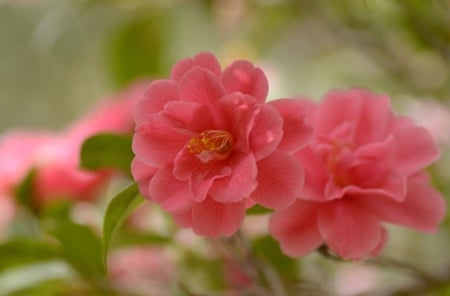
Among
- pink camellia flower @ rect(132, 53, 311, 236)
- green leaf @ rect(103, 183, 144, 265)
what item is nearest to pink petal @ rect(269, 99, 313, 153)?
pink camellia flower @ rect(132, 53, 311, 236)

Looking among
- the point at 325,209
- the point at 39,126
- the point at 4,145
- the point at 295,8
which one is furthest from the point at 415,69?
the point at 39,126

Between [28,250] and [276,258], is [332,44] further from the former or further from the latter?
[28,250]

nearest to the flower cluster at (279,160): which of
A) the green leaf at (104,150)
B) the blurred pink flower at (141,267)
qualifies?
the green leaf at (104,150)

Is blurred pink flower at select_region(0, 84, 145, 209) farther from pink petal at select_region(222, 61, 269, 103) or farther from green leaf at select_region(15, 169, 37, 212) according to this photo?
pink petal at select_region(222, 61, 269, 103)

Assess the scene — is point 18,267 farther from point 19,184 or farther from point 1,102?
point 1,102

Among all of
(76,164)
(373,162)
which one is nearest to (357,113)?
(373,162)
